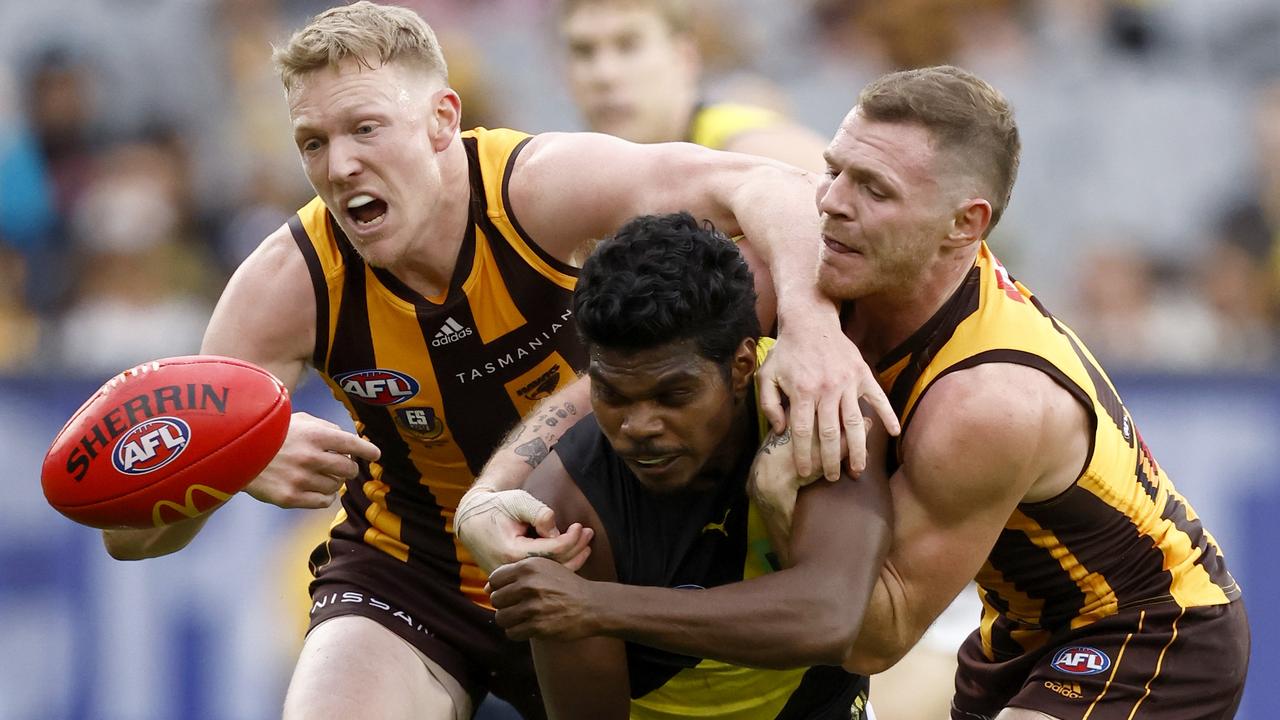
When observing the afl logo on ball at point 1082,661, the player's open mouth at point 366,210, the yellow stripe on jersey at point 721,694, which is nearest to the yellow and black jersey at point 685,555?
the yellow stripe on jersey at point 721,694

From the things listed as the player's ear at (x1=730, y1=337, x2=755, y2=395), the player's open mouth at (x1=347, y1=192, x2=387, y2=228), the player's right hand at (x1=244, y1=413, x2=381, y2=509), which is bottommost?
the player's ear at (x1=730, y1=337, x2=755, y2=395)

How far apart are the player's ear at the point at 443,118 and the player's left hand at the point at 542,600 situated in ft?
5.47

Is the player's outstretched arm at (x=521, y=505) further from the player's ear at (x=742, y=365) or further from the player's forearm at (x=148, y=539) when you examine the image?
the player's forearm at (x=148, y=539)

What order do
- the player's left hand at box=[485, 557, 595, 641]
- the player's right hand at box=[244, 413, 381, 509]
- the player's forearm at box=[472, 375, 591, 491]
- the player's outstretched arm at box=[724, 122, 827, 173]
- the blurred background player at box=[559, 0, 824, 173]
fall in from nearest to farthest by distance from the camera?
the player's left hand at box=[485, 557, 595, 641], the player's forearm at box=[472, 375, 591, 491], the player's right hand at box=[244, 413, 381, 509], the player's outstretched arm at box=[724, 122, 827, 173], the blurred background player at box=[559, 0, 824, 173]

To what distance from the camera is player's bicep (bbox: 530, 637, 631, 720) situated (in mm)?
4211

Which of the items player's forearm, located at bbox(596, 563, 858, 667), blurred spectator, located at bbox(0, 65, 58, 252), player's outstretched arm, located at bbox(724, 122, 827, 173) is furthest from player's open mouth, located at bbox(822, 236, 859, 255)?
blurred spectator, located at bbox(0, 65, 58, 252)

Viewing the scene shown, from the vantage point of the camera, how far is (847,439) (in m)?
4.16

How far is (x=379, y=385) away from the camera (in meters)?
5.29

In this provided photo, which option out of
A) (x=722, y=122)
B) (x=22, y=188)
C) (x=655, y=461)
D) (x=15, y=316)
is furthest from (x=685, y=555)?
(x=22, y=188)

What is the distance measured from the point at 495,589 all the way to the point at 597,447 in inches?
22.7

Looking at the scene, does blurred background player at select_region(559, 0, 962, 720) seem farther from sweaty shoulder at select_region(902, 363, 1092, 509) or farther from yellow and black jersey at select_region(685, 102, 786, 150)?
sweaty shoulder at select_region(902, 363, 1092, 509)

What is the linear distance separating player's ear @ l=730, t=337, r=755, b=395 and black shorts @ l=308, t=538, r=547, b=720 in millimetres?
1478

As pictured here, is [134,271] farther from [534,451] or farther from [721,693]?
[721,693]

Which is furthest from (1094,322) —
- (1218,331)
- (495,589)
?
(495,589)
